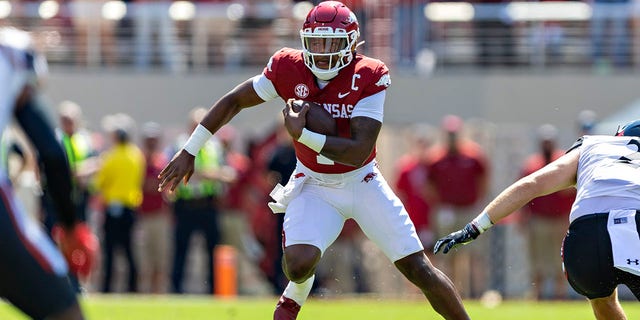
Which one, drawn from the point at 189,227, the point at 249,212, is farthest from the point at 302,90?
the point at 249,212

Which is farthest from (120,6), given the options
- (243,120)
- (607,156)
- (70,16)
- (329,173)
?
(607,156)

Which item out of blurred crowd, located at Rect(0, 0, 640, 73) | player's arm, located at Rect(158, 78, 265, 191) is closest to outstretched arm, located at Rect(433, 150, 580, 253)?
player's arm, located at Rect(158, 78, 265, 191)

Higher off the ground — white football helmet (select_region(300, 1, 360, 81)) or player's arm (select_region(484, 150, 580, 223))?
white football helmet (select_region(300, 1, 360, 81))

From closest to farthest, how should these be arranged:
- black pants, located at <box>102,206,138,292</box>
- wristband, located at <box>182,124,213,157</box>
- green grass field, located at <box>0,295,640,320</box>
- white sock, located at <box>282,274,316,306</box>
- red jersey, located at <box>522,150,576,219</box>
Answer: wristband, located at <box>182,124,213,157</box>
white sock, located at <box>282,274,316,306</box>
green grass field, located at <box>0,295,640,320</box>
red jersey, located at <box>522,150,576,219</box>
black pants, located at <box>102,206,138,292</box>

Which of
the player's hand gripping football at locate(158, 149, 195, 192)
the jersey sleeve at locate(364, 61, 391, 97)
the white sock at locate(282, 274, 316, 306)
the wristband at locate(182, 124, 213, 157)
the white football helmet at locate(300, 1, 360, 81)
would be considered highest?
the white football helmet at locate(300, 1, 360, 81)

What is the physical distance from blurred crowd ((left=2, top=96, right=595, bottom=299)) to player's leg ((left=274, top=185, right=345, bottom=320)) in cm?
674

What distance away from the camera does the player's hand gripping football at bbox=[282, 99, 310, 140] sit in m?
7.20

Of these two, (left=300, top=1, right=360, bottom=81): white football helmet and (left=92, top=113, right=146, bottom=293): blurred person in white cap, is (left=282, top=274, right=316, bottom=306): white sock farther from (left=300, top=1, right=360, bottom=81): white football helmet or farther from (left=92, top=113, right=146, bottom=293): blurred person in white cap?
(left=92, top=113, right=146, bottom=293): blurred person in white cap

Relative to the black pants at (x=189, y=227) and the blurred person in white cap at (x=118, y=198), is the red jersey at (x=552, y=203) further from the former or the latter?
the blurred person in white cap at (x=118, y=198)

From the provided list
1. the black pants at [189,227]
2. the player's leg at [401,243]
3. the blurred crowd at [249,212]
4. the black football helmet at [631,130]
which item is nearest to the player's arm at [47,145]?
the player's leg at [401,243]

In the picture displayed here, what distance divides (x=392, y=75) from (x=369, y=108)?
9857 millimetres

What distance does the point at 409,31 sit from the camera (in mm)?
16875

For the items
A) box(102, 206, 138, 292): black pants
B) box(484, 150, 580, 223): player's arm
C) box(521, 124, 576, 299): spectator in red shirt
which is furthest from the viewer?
box(102, 206, 138, 292): black pants

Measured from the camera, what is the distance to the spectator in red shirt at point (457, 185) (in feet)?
49.0
